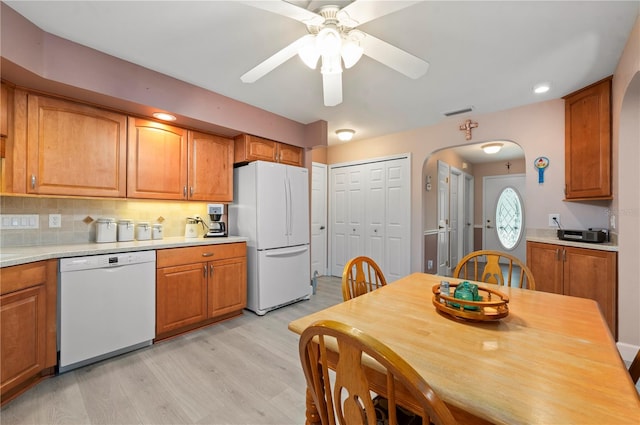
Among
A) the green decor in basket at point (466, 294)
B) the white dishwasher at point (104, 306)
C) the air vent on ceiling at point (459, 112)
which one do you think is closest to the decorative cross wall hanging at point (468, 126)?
the air vent on ceiling at point (459, 112)

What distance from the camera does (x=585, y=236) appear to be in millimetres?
2475

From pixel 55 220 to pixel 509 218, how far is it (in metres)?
7.57

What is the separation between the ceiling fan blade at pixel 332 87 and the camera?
156cm

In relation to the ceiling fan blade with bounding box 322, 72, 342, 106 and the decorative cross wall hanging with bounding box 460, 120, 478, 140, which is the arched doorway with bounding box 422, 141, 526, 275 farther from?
the ceiling fan blade with bounding box 322, 72, 342, 106

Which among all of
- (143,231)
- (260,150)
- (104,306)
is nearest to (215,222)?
(143,231)

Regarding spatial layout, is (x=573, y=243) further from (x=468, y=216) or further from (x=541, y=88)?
(x=468, y=216)

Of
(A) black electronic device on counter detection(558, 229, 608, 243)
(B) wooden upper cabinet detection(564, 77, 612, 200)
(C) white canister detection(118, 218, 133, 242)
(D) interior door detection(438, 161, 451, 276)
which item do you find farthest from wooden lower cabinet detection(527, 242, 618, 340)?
(C) white canister detection(118, 218, 133, 242)

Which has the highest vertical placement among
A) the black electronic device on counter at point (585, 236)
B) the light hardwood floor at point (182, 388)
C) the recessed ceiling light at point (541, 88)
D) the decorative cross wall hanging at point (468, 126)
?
the recessed ceiling light at point (541, 88)

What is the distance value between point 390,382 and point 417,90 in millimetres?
2713

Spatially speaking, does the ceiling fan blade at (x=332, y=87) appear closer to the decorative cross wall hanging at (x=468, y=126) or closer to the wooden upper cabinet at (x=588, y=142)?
the decorative cross wall hanging at (x=468, y=126)

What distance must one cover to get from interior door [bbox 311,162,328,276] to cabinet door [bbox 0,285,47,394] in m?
3.47

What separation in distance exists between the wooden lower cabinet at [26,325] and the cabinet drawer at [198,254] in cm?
70

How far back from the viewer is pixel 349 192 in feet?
15.5

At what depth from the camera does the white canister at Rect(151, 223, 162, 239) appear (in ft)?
9.16
